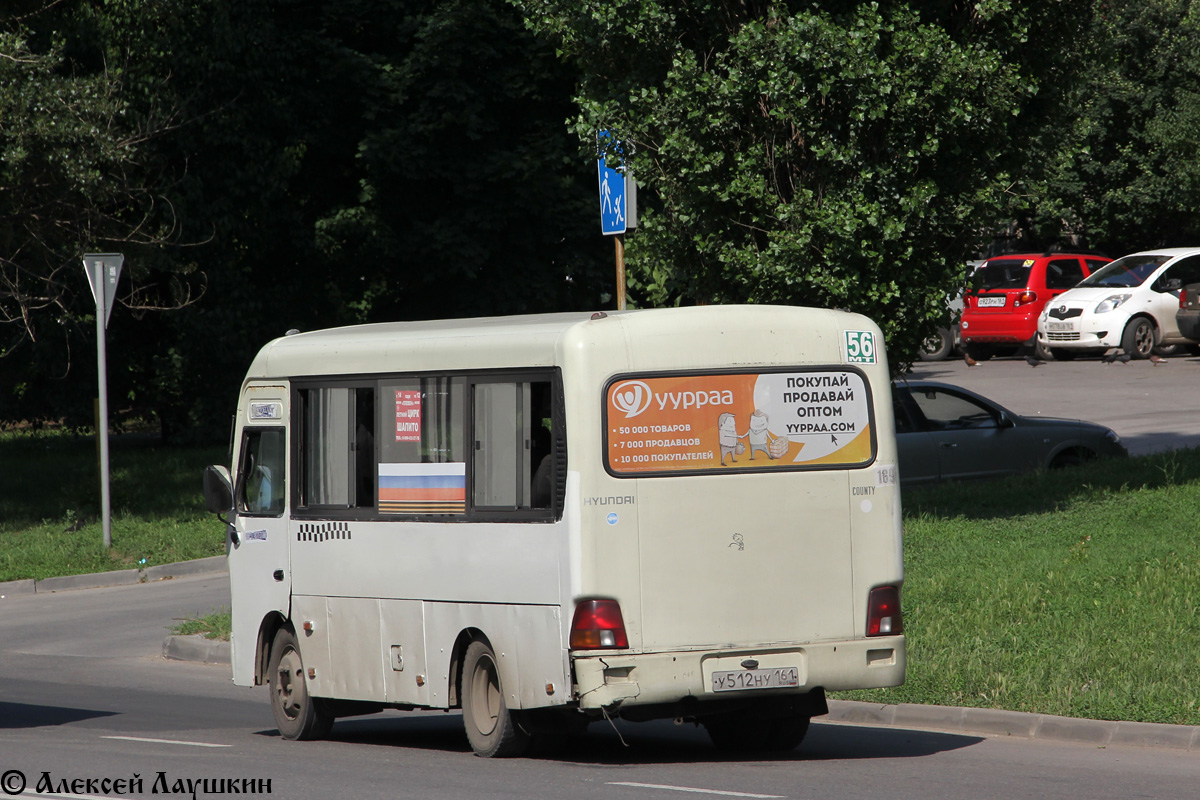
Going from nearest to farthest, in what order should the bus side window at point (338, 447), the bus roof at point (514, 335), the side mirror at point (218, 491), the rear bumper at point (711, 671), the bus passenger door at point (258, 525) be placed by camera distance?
the rear bumper at point (711, 671) → the bus roof at point (514, 335) → the bus side window at point (338, 447) → the bus passenger door at point (258, 525) → the side mirror at point (218, 491)

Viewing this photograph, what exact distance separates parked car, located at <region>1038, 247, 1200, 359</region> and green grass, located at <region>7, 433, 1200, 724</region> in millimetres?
13096

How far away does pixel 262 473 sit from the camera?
34.6ft

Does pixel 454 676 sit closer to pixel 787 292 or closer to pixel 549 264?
pixel 787 292

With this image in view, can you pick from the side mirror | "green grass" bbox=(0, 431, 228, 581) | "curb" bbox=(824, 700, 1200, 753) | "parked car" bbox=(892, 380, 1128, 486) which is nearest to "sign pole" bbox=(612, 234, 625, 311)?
the side mirror

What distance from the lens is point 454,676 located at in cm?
909

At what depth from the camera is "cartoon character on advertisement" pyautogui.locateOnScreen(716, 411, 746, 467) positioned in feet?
28.2

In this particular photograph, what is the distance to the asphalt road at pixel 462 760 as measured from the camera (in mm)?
Result: 7703

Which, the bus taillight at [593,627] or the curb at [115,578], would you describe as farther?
the curb at [115,578]

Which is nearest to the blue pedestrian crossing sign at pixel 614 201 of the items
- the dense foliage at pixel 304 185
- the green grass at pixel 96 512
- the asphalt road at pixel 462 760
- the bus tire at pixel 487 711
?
the asphalt road at pixel 462 760

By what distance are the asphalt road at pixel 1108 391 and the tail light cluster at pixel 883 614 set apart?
46.3 ft

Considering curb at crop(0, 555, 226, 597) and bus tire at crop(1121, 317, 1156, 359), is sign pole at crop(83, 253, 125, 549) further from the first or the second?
bus tire at crop(1121, 317, 1156, 359)

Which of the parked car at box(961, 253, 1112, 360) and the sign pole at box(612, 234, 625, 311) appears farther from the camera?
A: the parked car at box(961, 253, 1112, 360)

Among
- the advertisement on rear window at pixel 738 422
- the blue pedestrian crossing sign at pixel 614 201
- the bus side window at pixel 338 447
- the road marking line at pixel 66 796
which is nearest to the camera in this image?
the road marking line at pixel 66 796

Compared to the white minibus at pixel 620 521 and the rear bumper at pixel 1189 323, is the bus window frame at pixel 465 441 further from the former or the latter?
the rear bumper at pixel 1189 323
